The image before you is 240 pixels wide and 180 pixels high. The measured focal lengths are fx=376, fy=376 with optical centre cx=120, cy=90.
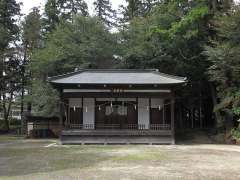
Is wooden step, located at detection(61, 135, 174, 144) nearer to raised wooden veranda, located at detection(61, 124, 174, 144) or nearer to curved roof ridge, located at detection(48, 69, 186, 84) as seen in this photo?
raised wooden veranda, located at detection(61, 124, 174, 144)

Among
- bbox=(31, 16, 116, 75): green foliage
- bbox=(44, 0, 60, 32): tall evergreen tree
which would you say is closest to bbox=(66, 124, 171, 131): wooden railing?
bbox=(31, 16, 116, 75): green foliage

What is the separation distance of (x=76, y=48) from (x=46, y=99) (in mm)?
4681

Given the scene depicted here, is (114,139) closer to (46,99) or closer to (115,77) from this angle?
(115,77)

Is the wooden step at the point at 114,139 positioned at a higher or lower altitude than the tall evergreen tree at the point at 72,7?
lower

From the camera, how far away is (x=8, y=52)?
39.9 metres

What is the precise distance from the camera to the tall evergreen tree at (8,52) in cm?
3994

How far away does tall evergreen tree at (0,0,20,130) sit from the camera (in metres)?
39.9

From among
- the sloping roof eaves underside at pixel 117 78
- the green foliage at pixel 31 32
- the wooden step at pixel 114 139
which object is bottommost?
the wooden step at pixel 114 139

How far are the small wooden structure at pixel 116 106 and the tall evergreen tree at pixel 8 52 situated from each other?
56.9 feet

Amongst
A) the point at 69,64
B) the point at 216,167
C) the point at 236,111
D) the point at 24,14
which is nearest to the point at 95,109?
the point at 69,64

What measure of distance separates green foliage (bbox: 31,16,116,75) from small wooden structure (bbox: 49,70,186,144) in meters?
4.52

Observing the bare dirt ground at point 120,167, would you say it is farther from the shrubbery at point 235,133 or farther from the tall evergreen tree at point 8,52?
the tall evergreen tree at point 8,52

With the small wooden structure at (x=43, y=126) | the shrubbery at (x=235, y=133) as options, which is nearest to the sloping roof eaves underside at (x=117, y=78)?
the shrubbery at (x=235, y=133)

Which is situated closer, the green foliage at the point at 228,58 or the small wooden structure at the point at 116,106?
the small wooden structure at the point at 116,106
